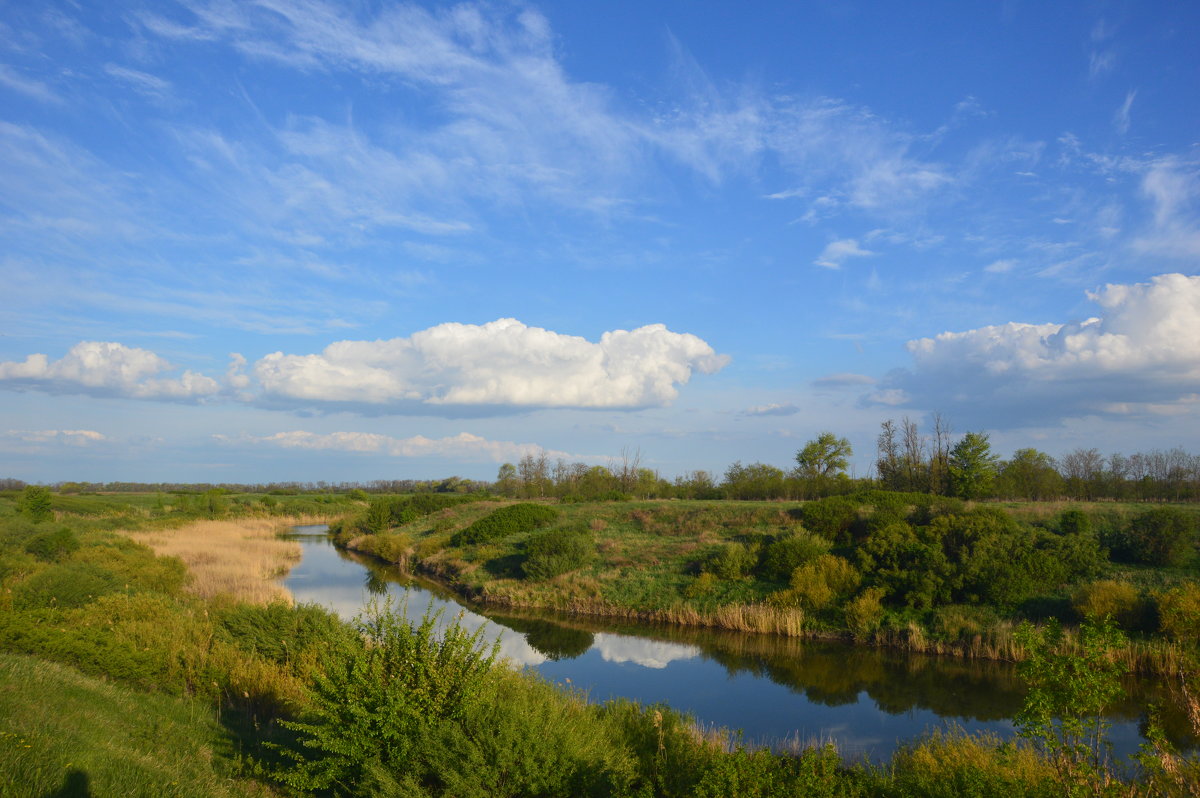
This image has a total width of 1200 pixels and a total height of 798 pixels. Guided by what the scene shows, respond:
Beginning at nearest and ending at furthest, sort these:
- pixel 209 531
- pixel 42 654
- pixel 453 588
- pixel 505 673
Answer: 1. pixel 505 673
2. pixel 42 654
3. pixel 453 588
4. pixel 209 531

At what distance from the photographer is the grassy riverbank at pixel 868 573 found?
Answer: 63.2 feet

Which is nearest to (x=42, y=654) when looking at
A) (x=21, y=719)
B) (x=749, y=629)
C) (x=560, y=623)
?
(x=21, y=719)

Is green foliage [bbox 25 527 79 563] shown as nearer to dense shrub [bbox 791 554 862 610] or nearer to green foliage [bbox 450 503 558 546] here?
green foliage [bbox 450 503 558 546]

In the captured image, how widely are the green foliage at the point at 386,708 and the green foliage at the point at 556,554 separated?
20925mm

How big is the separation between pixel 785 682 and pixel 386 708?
42.5 ft

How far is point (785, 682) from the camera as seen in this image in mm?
16766

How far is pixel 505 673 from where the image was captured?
8.38 meters

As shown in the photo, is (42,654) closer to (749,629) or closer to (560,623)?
(560,623)

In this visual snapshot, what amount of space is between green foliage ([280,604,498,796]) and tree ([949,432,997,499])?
40349 millimetres

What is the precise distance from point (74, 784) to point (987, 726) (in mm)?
14981

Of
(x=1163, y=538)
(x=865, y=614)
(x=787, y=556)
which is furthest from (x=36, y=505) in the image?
(x=1163, y=538)

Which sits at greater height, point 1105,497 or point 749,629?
point 1105,497

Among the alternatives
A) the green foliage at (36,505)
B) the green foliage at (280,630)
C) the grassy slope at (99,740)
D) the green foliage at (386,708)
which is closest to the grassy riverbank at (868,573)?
the green foliage at (280,630)

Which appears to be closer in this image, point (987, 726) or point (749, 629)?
point (987, 726)
